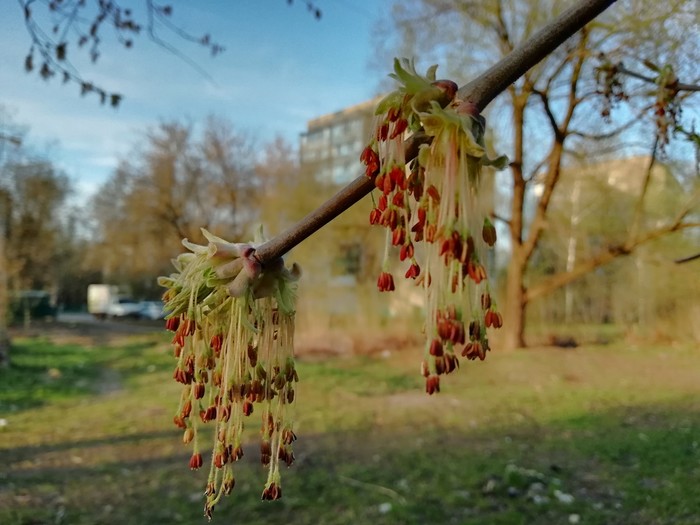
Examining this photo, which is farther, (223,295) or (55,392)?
(55,392)

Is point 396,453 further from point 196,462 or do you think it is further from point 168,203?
point 168,203

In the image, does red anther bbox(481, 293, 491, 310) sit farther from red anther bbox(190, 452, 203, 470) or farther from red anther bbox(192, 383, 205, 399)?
red anther bbox(190, 452, 203, 470)

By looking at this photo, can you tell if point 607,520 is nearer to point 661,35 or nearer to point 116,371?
point 661,35

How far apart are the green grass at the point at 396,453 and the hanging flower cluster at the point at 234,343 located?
424cm

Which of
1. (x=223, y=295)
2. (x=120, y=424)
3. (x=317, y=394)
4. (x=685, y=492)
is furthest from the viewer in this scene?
(x=317, y=394)

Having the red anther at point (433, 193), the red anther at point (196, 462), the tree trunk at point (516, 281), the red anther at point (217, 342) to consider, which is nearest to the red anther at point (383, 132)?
the red anther at point (433, 193)

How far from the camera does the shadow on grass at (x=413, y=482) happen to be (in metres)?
5.00

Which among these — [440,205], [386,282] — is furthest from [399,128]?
[386,282]

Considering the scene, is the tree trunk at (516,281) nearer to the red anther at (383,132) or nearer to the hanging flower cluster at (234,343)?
the hanging flower cluster at (234,343)

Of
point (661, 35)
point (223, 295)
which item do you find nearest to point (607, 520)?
point (661, 35)

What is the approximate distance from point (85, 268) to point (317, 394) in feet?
81.3

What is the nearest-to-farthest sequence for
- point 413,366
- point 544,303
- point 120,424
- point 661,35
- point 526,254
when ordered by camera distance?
point 661,35
point 120,424
point 413,366
point 526,254
point 544,303

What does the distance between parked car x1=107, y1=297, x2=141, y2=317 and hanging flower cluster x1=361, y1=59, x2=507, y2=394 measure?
1407 inches

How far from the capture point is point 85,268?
31281 mm
